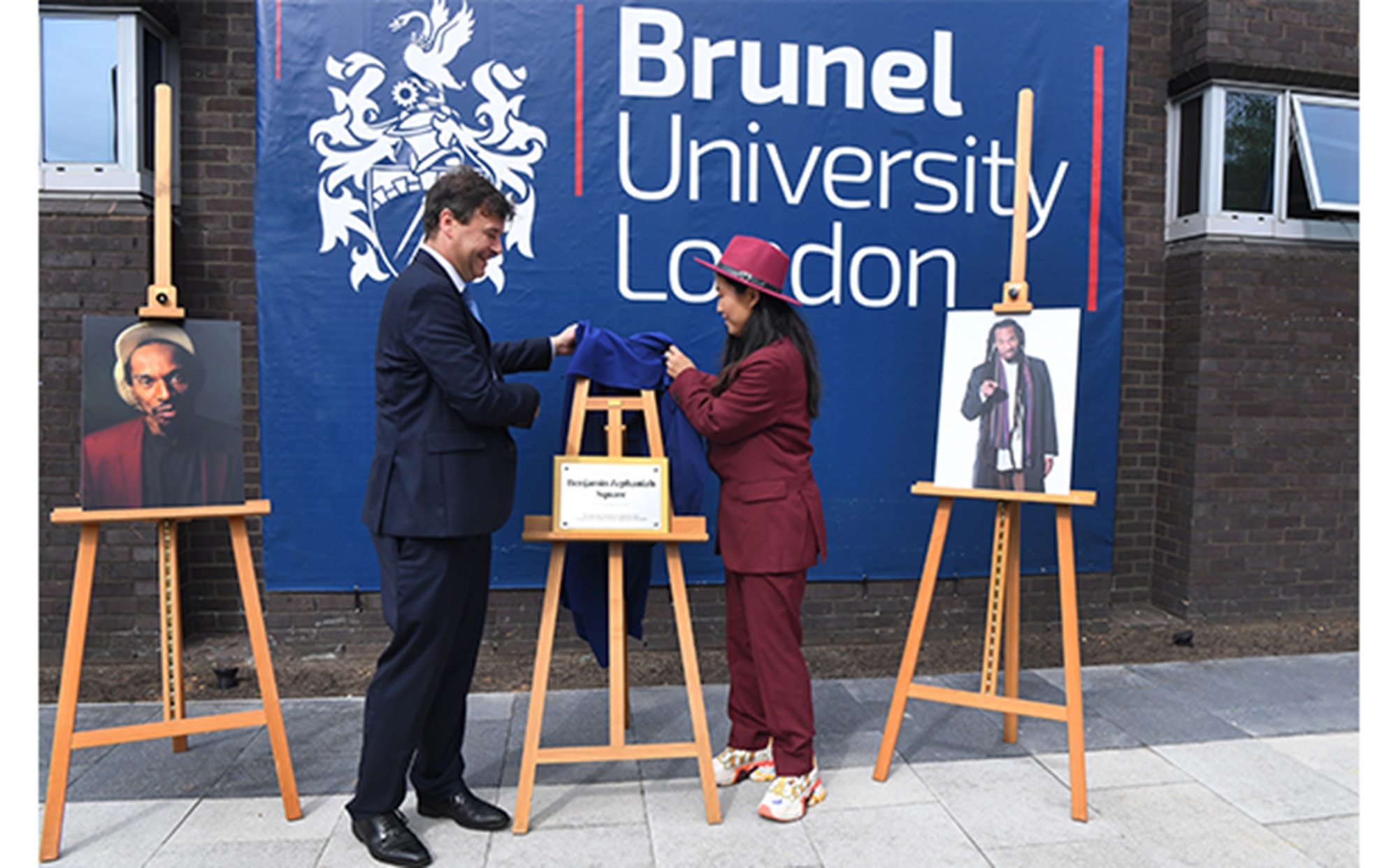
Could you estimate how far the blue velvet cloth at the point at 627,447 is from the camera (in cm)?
323

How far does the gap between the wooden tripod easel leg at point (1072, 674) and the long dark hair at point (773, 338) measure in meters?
1.05

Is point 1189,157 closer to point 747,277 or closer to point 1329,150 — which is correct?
point 1329,150

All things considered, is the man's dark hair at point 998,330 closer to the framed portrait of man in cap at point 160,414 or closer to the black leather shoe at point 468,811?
the black leather shoe at point 468,811

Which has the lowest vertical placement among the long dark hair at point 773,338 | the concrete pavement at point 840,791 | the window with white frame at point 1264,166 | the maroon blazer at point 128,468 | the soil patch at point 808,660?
the concrete pavement at point 840,791

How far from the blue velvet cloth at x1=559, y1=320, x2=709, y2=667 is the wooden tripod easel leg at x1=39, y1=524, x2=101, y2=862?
1616 millimetres

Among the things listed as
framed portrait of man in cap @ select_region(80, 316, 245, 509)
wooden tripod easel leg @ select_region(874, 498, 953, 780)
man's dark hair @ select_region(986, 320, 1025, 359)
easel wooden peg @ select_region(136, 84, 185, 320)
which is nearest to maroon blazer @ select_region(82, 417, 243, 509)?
framed portrait of man in cap @ select_region(80, 316, 245, 509)

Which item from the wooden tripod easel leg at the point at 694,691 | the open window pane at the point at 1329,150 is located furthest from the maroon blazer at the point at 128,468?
the open window pane at the point at 1329,150

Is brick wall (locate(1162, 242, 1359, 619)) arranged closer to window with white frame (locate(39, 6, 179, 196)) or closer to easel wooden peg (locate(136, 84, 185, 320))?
easel wooden peg (locate(136, 84, 185, 320))

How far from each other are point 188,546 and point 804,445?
329 centimetres

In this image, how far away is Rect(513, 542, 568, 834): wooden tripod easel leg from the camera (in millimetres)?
3074

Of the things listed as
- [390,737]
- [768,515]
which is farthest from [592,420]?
[390,737]

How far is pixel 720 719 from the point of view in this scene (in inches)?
158

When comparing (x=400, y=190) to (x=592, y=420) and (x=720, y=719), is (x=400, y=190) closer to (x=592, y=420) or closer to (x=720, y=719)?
(x=592, y=420)

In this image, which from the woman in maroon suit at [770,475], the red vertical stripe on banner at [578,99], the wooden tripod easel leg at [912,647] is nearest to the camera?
the woman in maroon suit at [770,475]
